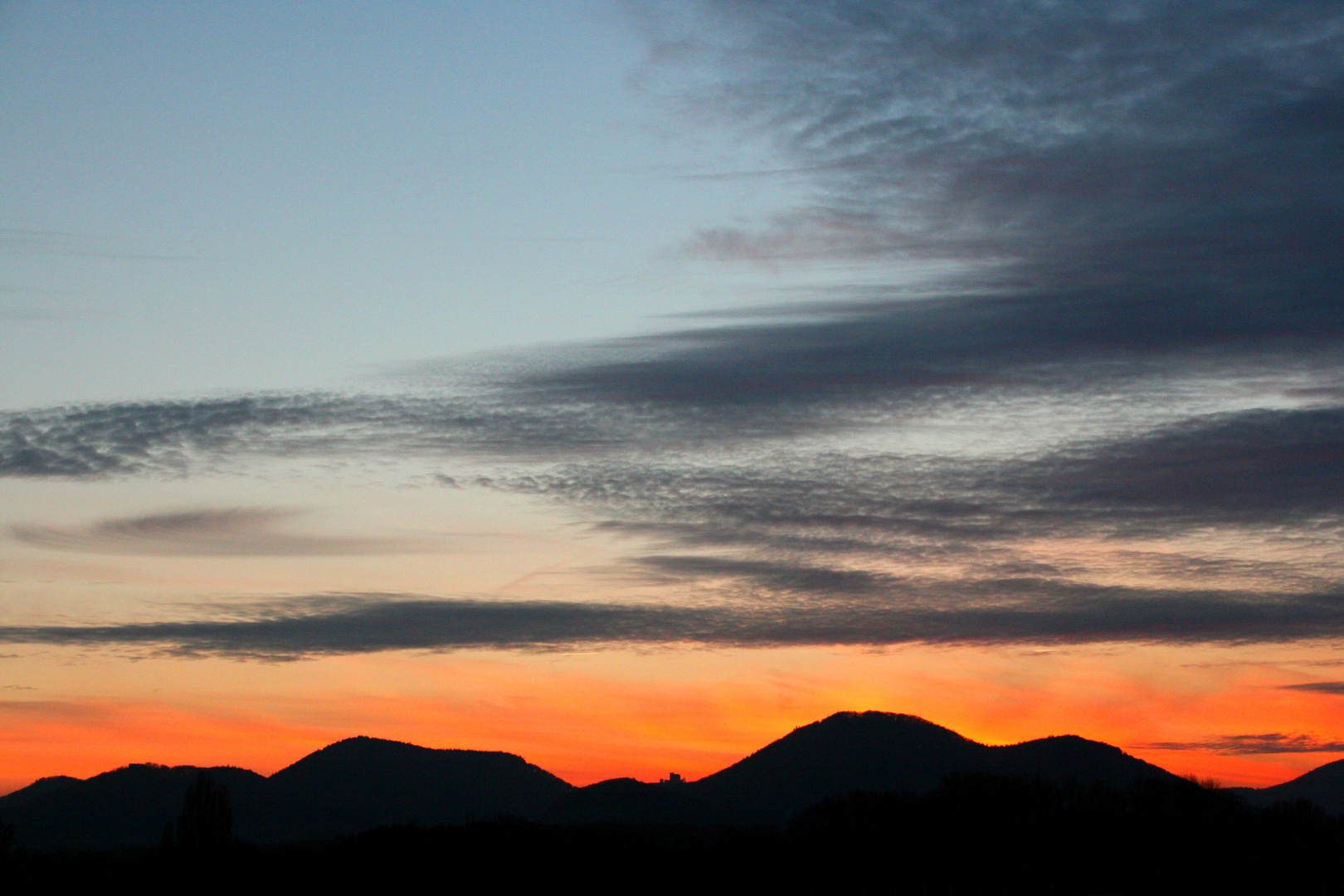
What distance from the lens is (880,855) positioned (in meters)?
138

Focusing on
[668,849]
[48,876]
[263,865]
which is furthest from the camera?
[668,849]

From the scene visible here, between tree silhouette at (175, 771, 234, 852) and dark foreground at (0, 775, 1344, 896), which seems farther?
dark foreground at (0, 775, 1344, 896)

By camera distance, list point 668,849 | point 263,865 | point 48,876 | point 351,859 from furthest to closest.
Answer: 1. point 668,849
2. point 351,859
3. point 263,865
4. point 48,876

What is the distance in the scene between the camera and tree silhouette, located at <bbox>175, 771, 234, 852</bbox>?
113375 mm

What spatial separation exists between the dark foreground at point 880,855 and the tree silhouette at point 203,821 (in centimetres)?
31

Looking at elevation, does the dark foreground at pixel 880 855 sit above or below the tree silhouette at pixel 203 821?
below

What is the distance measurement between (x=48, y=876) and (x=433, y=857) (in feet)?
124

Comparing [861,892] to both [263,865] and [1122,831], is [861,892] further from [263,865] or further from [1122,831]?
[263,865]

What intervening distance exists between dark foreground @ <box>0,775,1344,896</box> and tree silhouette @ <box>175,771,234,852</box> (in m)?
0.31

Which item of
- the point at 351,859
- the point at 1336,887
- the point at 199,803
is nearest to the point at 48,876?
the point at 199,803

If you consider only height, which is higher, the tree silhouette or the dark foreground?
the tree silhouette

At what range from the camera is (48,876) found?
109938mm

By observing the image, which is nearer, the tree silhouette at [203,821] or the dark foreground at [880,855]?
the tree silhouette at [203,821]

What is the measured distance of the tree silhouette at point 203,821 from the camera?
11338 centimetres
